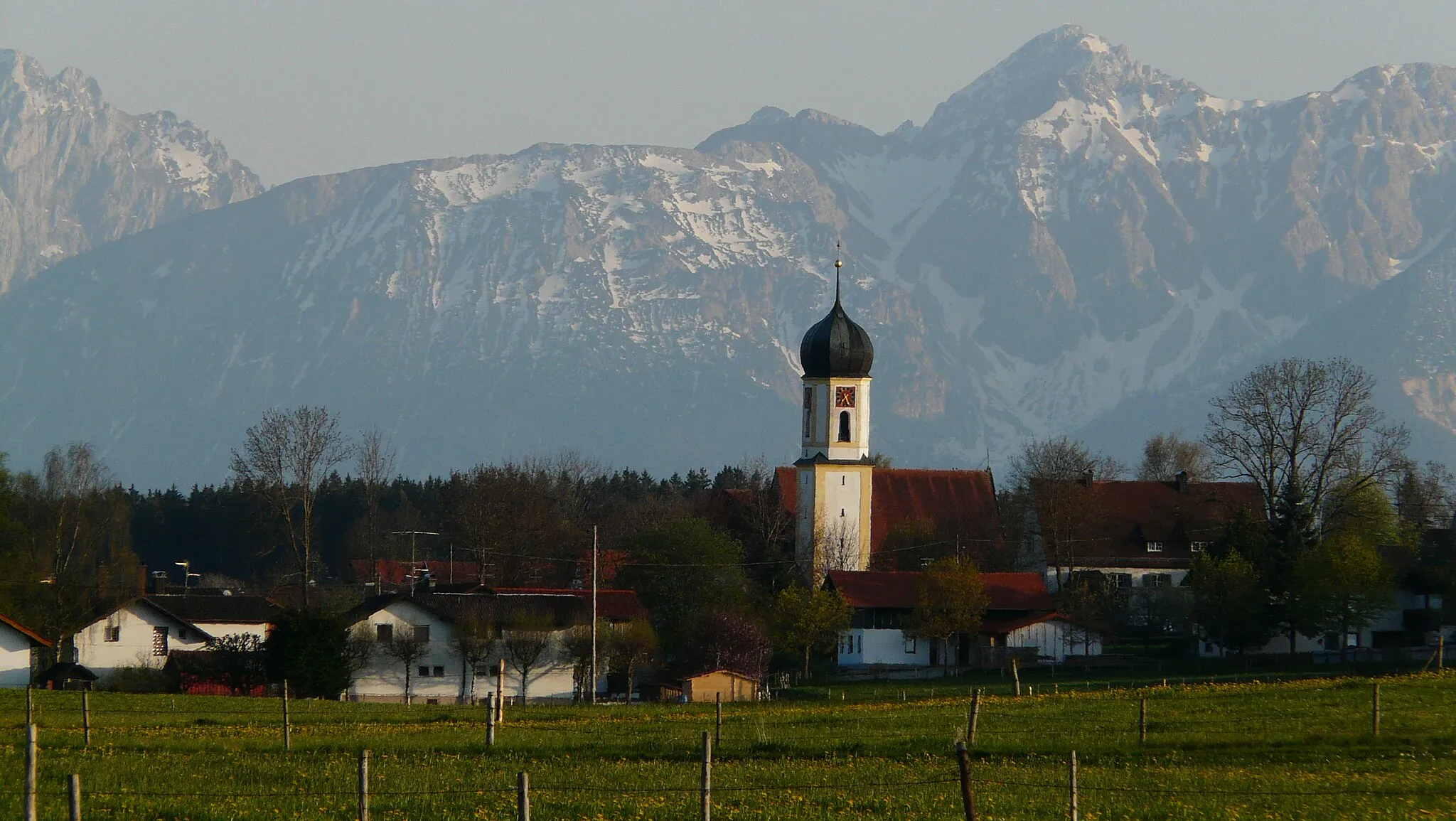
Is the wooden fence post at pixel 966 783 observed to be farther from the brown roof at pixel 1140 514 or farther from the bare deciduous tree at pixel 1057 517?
the brown roof at pixel 1140 514

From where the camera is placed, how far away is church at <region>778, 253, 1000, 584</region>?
9650 cm

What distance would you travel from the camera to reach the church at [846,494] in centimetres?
9650

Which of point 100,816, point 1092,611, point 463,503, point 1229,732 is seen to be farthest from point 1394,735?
point 463,503

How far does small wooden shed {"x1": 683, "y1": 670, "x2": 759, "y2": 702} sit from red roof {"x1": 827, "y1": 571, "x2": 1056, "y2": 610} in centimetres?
1414

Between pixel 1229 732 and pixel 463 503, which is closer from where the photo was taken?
pixel 1229 732

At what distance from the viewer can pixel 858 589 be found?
84062mm

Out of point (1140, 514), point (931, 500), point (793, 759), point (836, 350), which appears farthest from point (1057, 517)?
point (793, 759)

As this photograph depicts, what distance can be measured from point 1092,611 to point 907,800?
2220 inches

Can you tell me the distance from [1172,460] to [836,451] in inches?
2182

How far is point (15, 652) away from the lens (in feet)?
216

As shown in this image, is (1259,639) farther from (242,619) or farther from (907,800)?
(907,800)

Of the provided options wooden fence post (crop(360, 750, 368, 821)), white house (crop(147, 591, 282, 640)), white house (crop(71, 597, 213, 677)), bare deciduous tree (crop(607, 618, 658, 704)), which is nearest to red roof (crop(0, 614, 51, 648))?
white house (crop(71, 597, 213, 677))

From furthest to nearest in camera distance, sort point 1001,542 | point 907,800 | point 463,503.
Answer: point 463,503, point 1001,542, point 907,800

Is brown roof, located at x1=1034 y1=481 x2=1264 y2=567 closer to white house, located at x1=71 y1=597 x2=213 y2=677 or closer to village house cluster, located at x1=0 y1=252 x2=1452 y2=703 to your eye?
village house cluster, located at x1=0 y1=252 x2=1452 y2=703
